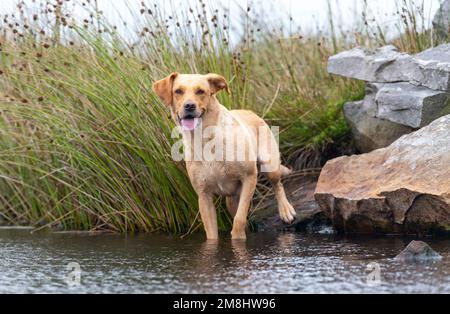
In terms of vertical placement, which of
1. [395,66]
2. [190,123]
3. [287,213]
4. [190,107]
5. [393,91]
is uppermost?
[395,66]

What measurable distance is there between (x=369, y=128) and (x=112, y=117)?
239 centimetres

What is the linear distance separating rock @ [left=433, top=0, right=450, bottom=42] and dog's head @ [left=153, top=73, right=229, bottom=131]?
3099 mm

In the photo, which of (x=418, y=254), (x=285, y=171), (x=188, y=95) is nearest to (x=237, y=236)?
(x=285, y=171)

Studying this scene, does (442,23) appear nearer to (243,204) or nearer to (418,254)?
(243,204)

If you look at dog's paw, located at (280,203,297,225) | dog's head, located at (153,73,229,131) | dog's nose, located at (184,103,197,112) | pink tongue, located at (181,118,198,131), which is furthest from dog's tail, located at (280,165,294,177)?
dog's nose, located at (184,103,197,112)

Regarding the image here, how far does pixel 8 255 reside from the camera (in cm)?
662

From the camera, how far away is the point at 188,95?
22.1ft

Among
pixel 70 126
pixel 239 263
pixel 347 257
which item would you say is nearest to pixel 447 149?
pixel 347 257

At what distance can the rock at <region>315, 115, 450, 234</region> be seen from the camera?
21.9 ft

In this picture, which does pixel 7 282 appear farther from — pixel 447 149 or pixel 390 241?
pixel 447 149

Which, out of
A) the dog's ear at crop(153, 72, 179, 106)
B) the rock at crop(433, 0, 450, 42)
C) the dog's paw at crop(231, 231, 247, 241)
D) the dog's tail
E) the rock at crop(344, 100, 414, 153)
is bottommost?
the dog's paw at crop(231, 231, 247, 241)

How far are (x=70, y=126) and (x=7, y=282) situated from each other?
2.57 meters

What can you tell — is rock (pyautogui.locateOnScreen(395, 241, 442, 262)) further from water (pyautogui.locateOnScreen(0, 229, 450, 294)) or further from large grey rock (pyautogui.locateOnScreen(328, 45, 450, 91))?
large grey rock (pyautogui.locateOnScreen(328, 45, 450, 91))
